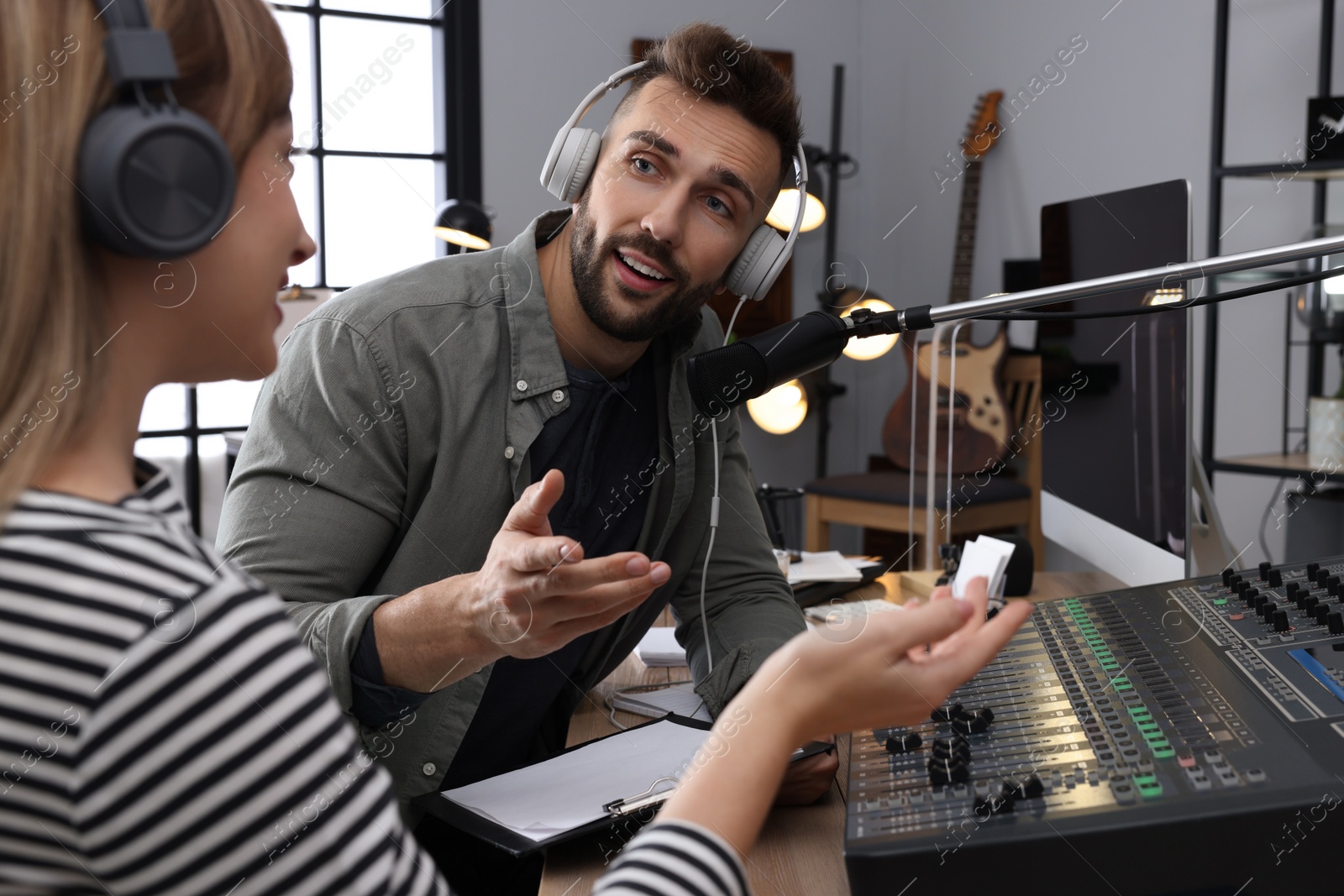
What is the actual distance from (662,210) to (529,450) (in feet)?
1.12

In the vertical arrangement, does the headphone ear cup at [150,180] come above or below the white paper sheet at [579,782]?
above

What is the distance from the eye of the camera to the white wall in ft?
9.26

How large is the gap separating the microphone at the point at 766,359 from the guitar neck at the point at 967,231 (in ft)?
9.76

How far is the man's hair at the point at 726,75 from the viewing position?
1.34 metres

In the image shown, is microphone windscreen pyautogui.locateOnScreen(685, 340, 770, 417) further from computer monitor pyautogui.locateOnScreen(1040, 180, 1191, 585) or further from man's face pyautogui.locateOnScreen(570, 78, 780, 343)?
computer monitor pyautogui.locateOnScreen(1040, 180, 1191, 585)

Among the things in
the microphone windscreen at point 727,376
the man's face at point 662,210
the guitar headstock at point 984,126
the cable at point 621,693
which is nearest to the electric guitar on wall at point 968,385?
the guitar headstock at point 984,126

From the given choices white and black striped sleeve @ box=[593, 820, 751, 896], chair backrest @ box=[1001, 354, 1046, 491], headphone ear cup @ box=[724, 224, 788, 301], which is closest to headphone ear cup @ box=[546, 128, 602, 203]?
headphone ear cup @ box=[724, 224, 788, 301]

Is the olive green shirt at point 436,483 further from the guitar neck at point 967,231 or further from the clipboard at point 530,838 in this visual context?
the guitar neck at point 967,231

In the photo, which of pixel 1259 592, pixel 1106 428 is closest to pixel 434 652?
pixel 1259 592

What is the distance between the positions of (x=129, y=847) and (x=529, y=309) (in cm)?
92

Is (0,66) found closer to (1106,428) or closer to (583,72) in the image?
(1106,428)

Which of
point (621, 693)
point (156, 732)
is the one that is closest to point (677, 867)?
point (156, 732)

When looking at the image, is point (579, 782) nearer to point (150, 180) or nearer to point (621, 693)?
point (621, 693)

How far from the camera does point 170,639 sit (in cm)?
42
